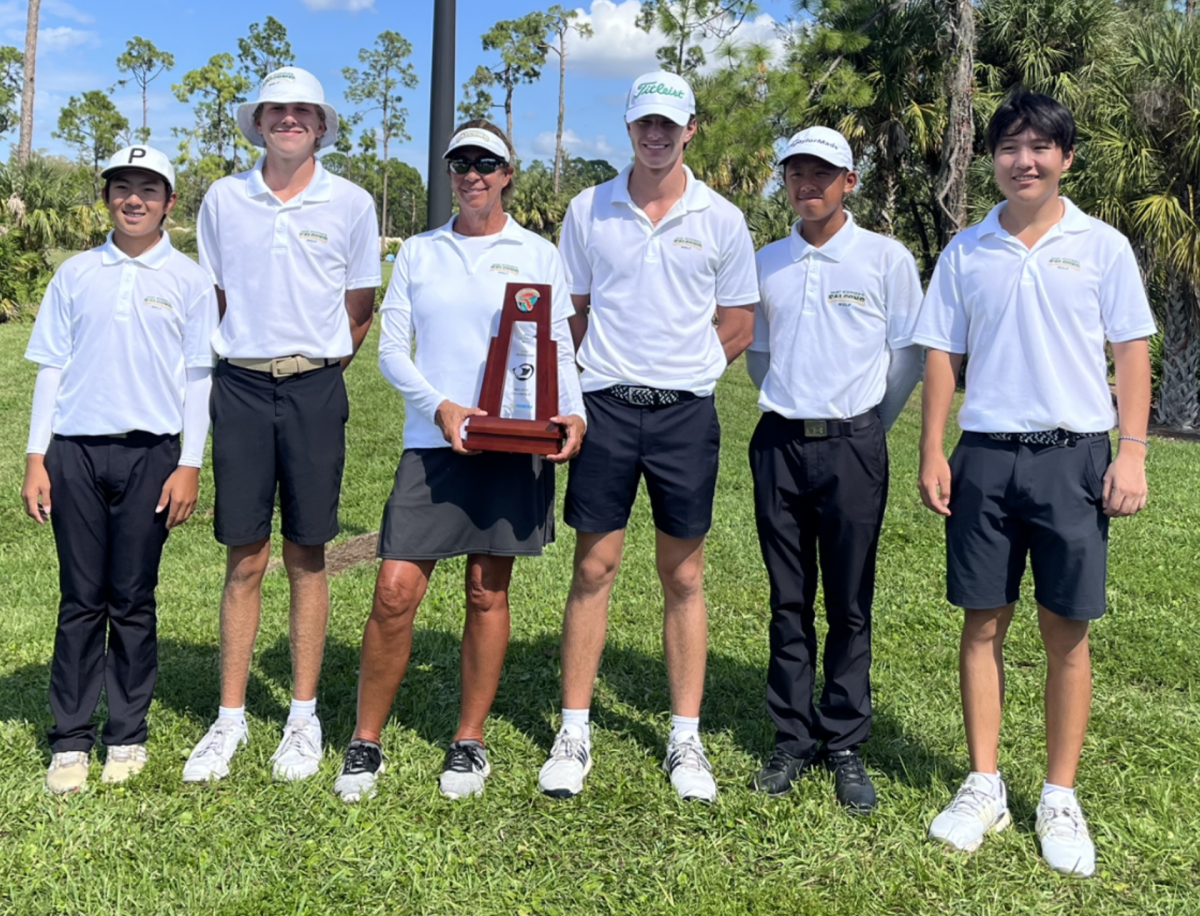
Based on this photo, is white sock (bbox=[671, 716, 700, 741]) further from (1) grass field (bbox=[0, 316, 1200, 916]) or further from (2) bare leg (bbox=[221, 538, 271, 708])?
(2) bare leg (bbox=[221, 538, 271, 708])

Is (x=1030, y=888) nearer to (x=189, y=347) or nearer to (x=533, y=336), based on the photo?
(x=533, y=336)

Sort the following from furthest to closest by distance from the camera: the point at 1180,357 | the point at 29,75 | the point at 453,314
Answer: the point at 29,75 → the point at 1180,357 → the point at 453,314

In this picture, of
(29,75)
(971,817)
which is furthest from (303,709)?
(29,75)

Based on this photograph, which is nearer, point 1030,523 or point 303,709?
point 1030,523

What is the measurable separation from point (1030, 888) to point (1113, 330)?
1725 mm

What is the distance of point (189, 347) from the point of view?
3660mm

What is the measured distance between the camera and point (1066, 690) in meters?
3.43

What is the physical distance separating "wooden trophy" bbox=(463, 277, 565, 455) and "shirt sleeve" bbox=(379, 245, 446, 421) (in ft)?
0.62

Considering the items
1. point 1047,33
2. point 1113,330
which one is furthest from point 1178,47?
point 1113,330

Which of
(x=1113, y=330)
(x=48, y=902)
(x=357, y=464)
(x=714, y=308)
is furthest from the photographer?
(x=357, y=464)

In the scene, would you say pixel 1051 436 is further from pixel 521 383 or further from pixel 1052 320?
pixel 521 383

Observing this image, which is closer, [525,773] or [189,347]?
[189,347]

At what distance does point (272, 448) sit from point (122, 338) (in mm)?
615

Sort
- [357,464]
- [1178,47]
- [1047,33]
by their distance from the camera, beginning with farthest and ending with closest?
[1047,33] < [1178,47] < [357,464]
